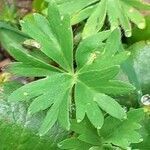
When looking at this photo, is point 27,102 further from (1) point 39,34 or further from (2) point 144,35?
(2) point 144,35

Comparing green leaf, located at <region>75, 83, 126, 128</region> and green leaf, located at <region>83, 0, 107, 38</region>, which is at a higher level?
green leaf, located at <region>83, 0, 107, 38</region>

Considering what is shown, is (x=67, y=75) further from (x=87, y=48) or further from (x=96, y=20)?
(x=96, y=20)

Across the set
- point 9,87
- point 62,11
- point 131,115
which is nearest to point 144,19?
point 62,11

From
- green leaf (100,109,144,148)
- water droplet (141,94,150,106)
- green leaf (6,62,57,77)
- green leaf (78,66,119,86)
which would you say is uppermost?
green leaf (6,62,57,77)

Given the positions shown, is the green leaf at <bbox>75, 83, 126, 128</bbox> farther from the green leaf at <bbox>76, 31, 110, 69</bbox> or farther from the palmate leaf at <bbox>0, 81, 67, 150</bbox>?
the palmate leaf at <bbox>0, 81, 67, 150</bbox>

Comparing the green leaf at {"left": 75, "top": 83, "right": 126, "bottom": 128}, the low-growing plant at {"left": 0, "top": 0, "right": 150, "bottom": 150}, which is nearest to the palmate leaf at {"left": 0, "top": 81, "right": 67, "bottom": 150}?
the low-growing plant at {"left": 0, "top": 0, "right": 150, "bottom": 150}

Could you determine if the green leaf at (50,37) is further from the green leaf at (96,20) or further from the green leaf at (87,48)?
the green leaf at (96,20)

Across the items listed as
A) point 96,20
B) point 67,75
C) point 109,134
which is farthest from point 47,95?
point 96,20
